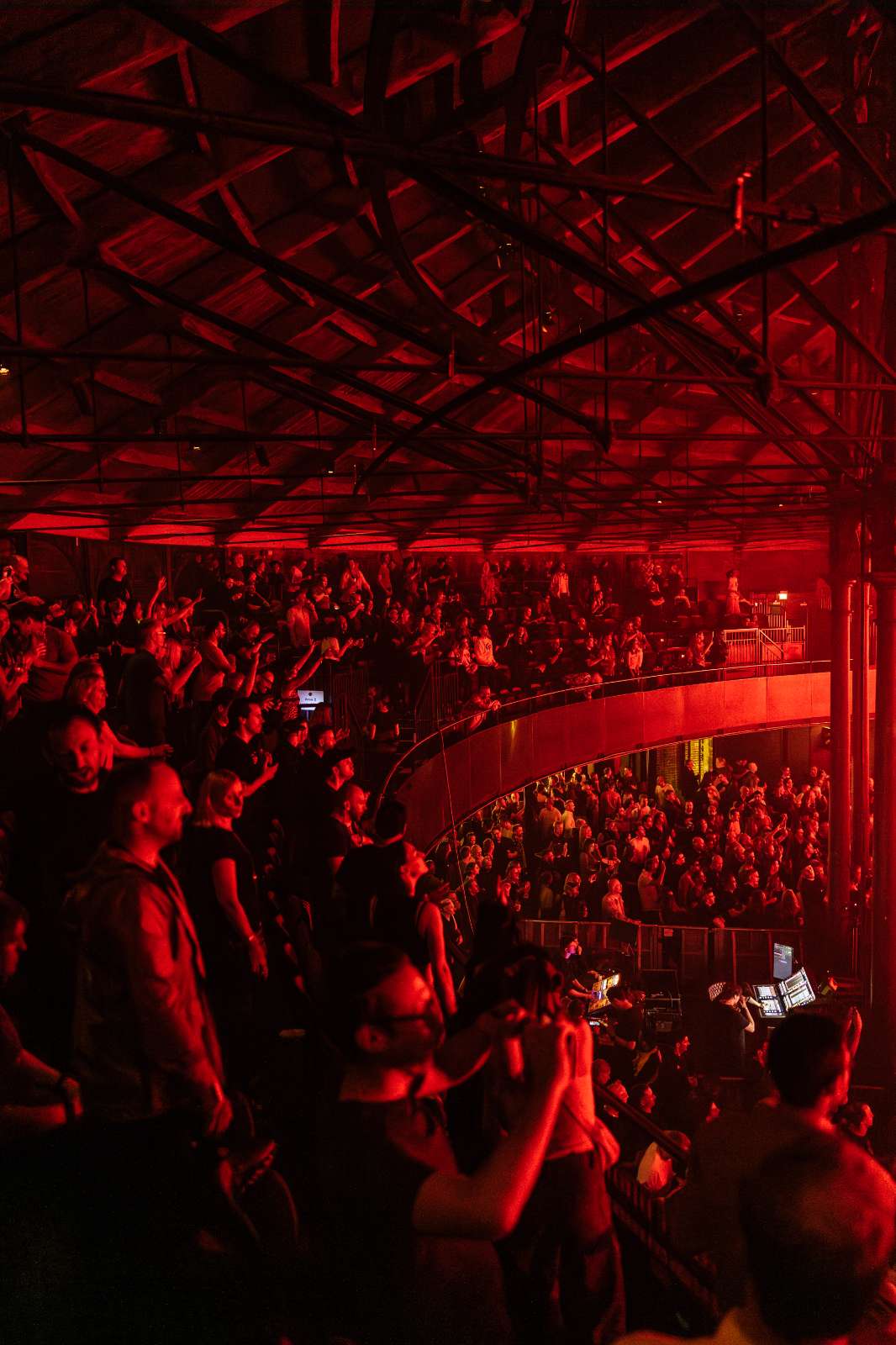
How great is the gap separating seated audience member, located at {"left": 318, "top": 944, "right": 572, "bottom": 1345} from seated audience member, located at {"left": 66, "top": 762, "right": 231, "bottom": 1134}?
47 cm

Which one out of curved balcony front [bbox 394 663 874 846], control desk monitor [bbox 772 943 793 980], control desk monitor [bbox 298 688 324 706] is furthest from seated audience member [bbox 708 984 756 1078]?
control desk monitor [bbox 298 688 324 706]

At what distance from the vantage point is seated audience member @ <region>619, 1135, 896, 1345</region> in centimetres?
187

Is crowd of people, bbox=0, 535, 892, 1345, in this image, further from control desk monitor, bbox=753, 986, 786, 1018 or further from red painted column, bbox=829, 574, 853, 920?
red painted column, bbox=829, 574, 853, 920

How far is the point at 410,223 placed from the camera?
40.4 feet

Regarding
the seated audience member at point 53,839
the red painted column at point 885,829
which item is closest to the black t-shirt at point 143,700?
the seated audience member at point 53,839

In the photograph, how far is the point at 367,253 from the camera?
12.7 meters

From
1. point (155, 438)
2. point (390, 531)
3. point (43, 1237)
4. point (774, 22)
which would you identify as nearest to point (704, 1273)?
point (43, 1237)

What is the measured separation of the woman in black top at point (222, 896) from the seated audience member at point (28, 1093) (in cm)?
95

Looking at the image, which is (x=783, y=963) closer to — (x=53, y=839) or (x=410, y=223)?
(x=410, y=223)

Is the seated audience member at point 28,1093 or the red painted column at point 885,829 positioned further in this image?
the red painted column at point 885,829

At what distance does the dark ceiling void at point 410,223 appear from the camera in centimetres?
592

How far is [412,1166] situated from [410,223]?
11798 mm

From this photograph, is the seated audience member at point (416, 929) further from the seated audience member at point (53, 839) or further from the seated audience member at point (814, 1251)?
the seated audience member at point (814, 1251)

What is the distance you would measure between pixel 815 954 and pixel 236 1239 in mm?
15224
